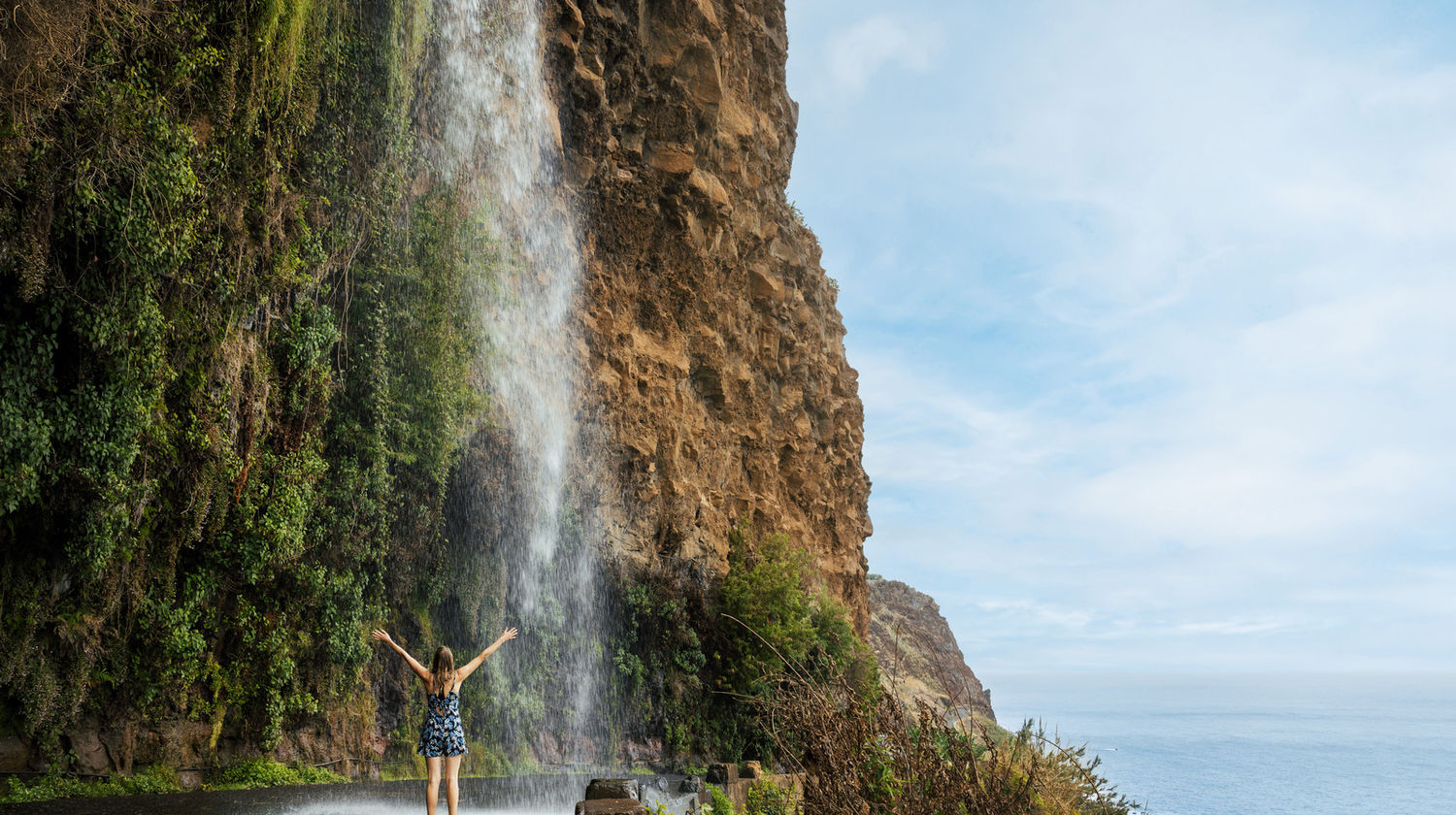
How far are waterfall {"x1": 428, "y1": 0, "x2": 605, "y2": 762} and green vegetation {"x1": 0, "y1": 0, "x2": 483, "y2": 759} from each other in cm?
136

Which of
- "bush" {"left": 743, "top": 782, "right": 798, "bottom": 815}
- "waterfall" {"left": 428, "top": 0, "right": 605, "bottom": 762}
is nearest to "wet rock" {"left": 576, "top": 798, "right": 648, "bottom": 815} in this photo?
"bush" {"left": 743, "top": 782, "right": 798, "bottom": 815}

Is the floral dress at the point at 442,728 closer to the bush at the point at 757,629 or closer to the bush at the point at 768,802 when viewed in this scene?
the bush at the point at 768,802

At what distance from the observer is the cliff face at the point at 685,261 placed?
22.2m

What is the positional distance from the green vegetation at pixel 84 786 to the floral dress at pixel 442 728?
18.8 feet

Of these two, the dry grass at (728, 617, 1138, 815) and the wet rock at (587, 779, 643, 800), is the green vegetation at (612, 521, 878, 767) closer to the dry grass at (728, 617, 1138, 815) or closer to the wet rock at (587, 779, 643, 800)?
the wet rock at (587, 779, 643, 800)

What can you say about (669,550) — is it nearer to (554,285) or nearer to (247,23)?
(554,285)

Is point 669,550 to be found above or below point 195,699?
above

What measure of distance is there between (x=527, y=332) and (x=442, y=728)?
41.3 feet

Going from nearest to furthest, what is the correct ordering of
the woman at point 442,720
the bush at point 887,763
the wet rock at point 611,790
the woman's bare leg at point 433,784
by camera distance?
the bush at point 887,763
the woman's bare leg at point 433,784
the woman at point 442,720
the wet rock at point 611,790

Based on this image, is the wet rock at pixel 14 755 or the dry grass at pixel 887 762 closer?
the dry grass at pixel 887 762

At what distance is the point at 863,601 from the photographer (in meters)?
38.2

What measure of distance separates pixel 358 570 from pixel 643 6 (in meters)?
15.5

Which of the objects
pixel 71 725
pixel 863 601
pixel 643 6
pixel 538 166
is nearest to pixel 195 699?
pixel 71 725

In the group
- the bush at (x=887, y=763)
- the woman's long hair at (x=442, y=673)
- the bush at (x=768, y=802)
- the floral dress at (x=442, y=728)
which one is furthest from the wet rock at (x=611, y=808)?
the bush at (x=887, y=763)
